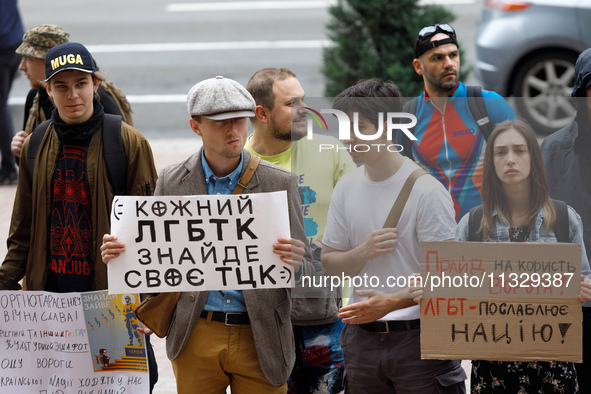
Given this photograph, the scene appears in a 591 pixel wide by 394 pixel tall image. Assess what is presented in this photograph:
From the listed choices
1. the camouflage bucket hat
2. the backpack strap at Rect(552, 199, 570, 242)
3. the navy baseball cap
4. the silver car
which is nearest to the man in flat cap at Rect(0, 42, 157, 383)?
the navy baseball cap

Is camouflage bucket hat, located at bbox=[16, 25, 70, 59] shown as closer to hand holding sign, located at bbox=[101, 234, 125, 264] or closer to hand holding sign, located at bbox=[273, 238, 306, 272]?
hand holding sign, located at bbox=[101, 234, 125, 264]

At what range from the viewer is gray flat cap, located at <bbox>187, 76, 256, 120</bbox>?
3.55 meters

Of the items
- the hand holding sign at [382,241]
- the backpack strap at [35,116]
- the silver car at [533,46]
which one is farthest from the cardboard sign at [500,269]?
the silver car at [533,46]

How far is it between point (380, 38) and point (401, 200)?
6.08 meters

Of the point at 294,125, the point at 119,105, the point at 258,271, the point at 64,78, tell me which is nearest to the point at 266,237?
the point at 258,271

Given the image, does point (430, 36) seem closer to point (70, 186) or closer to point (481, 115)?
point (481, 115)

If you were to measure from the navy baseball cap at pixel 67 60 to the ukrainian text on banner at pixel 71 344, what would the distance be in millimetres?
1102

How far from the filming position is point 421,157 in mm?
3666

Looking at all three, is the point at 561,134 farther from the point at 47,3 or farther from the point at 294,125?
the point at 47,3

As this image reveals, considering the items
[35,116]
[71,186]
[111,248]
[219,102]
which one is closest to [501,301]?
[219,102]

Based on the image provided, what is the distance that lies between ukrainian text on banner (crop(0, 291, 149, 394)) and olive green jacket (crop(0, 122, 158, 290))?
4.0 inches

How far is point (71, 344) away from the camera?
4172mm

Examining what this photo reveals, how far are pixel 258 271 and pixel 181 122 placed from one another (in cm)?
818

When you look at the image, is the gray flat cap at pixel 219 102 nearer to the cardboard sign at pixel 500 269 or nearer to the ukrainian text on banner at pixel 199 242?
the ukrainian text on banner at pixel 199 242
